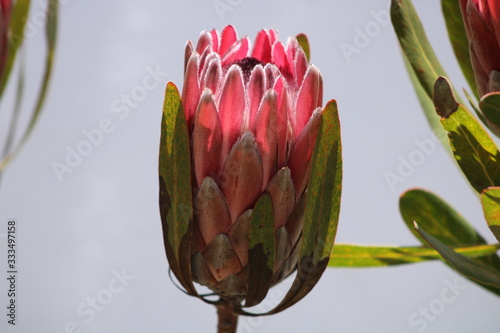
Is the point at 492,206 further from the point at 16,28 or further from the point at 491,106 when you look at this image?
the point at 16,28

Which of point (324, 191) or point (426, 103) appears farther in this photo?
point (426, 103)

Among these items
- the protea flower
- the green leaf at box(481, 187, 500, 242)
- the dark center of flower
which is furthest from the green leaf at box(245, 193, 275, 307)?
the green leaf at box(481, 187, 500, 242)

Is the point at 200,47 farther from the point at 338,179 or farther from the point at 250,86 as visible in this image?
the point at 338,179

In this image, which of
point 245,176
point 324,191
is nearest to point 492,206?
point 324,191

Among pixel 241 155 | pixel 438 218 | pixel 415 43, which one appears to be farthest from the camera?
pixel 438 218

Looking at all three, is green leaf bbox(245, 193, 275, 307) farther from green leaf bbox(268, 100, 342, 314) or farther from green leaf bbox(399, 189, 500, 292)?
green leaf bbox(399, 189, 500, 292)

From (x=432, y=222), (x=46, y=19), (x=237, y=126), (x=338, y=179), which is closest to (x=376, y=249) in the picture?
(x=432, y=222)
